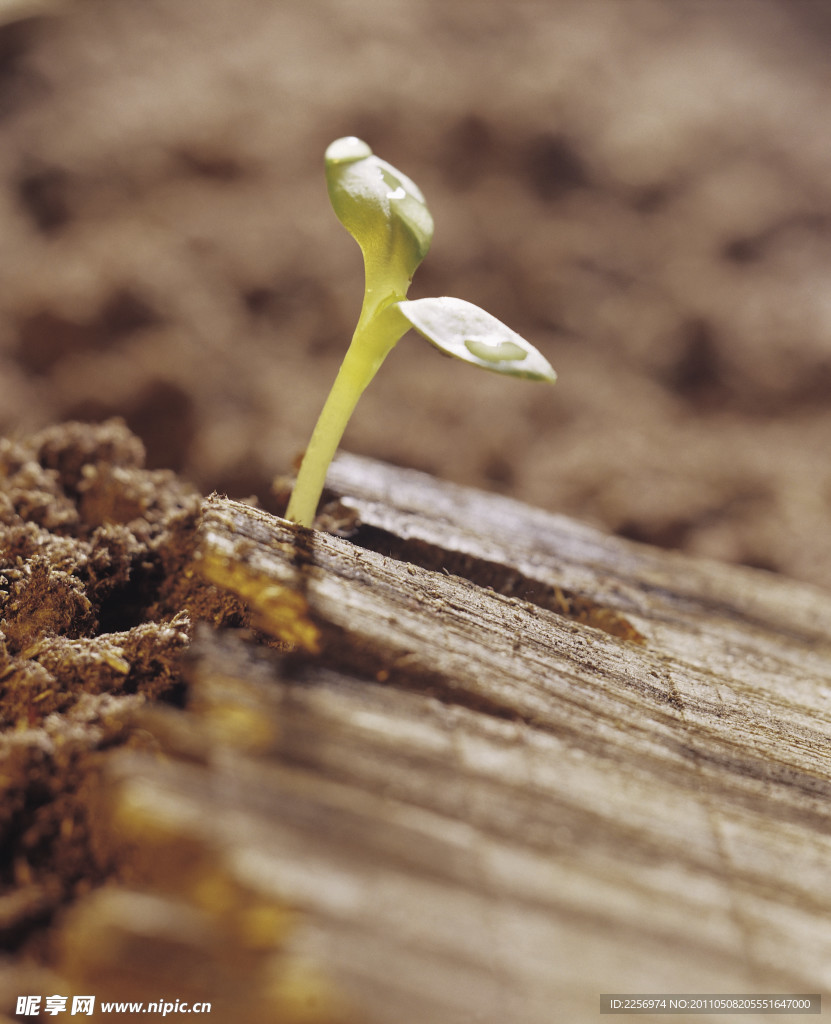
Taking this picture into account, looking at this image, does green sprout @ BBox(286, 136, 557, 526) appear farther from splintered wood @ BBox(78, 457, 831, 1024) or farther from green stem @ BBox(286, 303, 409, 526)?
splintered wood @ BBox(78, 457, 831, 1024)

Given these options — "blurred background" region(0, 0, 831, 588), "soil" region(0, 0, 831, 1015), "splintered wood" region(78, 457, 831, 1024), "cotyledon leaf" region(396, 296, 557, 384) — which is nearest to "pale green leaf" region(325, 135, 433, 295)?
"cotyledon leaf" region(396, 296, 557, 384)

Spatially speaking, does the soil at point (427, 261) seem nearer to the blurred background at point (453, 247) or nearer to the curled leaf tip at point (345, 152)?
the blurred background at point (453, 247)

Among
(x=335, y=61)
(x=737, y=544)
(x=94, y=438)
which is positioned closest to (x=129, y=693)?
(x=94, y=438)

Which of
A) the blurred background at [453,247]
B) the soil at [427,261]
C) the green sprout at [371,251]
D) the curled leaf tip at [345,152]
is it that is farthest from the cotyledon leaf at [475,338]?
the blurred background at [453,247]

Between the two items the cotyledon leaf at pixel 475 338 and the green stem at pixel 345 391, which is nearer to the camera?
the cotyledon leaf at pixel 475 338

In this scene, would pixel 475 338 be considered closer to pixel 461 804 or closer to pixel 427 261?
pixel 461 804

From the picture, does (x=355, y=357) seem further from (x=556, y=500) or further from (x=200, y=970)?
(x=556, y=500)
